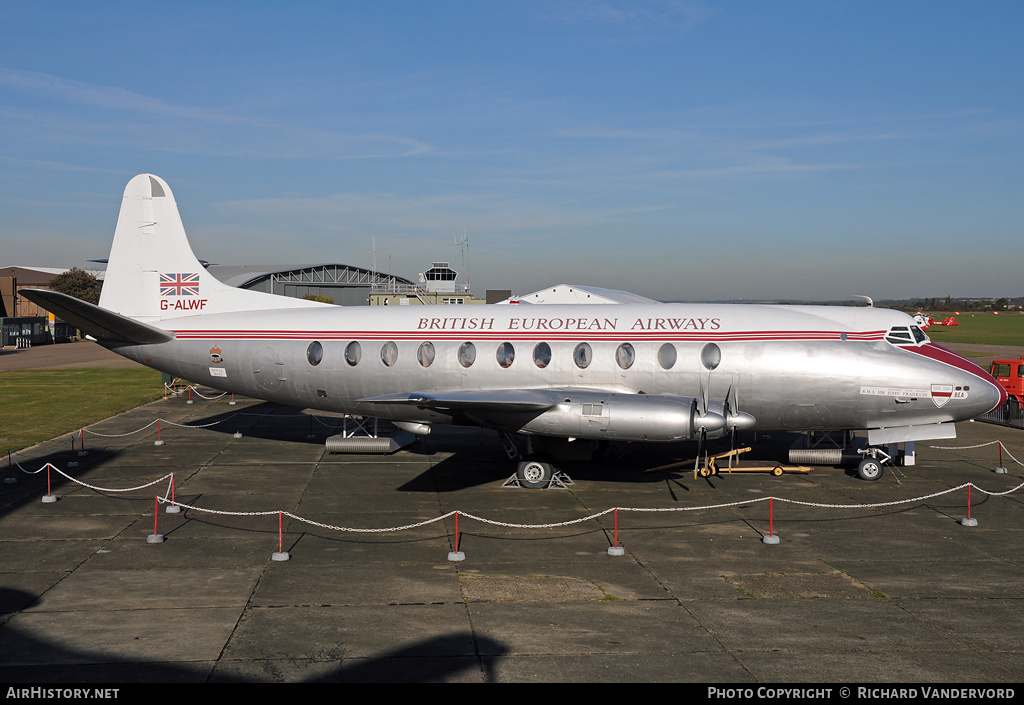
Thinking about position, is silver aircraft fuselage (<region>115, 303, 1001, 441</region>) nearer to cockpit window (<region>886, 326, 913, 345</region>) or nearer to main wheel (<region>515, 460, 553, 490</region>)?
cockpit window (<region>886, 326, 913, 345</region>)

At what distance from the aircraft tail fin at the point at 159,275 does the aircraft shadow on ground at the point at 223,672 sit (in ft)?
48.2

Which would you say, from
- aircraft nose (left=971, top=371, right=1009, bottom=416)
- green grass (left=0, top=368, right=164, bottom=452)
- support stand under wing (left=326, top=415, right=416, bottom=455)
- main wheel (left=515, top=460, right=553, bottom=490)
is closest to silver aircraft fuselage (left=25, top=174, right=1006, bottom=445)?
aircraft nose (left=971, top=371, right=1009, bottom=416)

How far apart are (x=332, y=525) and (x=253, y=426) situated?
15.5m

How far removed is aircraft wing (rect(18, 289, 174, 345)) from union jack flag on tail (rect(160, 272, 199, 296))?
1.39 m

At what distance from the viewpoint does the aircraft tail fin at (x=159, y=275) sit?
2378cm

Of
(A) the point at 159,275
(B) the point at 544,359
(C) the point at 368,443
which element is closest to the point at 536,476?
(B) the point at 544,359

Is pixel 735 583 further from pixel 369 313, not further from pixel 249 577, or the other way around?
pixel 369 313

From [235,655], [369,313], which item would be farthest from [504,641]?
[369,313]

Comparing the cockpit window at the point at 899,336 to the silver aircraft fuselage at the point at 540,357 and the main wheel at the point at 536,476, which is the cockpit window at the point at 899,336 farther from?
the main wheel at the point at 536,476

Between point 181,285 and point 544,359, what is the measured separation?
1228cm

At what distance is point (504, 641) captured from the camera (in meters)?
10.6

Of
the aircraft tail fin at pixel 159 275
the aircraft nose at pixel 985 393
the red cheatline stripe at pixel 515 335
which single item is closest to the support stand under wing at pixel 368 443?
the red cheatline stripe at pixel 515 335

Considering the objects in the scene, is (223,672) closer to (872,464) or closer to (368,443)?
(368,443)

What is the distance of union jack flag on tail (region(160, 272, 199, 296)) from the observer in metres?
23.8
